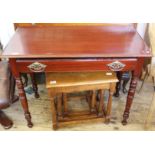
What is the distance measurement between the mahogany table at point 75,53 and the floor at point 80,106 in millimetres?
403

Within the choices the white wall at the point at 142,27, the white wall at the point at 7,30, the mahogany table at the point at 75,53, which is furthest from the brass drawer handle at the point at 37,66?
the white wall at the point at 142,27

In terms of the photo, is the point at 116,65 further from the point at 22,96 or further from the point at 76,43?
the point at 22,96

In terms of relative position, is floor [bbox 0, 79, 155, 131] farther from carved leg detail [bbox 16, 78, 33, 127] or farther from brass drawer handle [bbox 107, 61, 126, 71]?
brass drawer handle [bbox 107, 61, 126, 71]

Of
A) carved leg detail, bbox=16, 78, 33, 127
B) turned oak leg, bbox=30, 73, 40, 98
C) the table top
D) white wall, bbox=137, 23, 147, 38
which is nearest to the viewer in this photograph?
the table top

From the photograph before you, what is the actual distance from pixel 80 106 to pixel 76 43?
708 millimetres

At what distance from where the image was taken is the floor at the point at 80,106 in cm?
152

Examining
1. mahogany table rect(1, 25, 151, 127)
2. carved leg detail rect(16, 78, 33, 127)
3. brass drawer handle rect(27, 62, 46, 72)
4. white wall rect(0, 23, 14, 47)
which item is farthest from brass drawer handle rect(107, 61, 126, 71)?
white wall rect(0, 23, 14, 47)

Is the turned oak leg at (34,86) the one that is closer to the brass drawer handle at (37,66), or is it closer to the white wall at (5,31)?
the white wall at (5,31)

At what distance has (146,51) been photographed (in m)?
1.11

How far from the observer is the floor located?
60.0 inches

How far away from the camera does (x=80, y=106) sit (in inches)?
67.4

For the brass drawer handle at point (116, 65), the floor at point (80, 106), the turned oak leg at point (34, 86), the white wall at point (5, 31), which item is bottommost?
the floor at point (80, 106)

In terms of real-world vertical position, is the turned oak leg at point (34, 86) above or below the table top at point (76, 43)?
below
